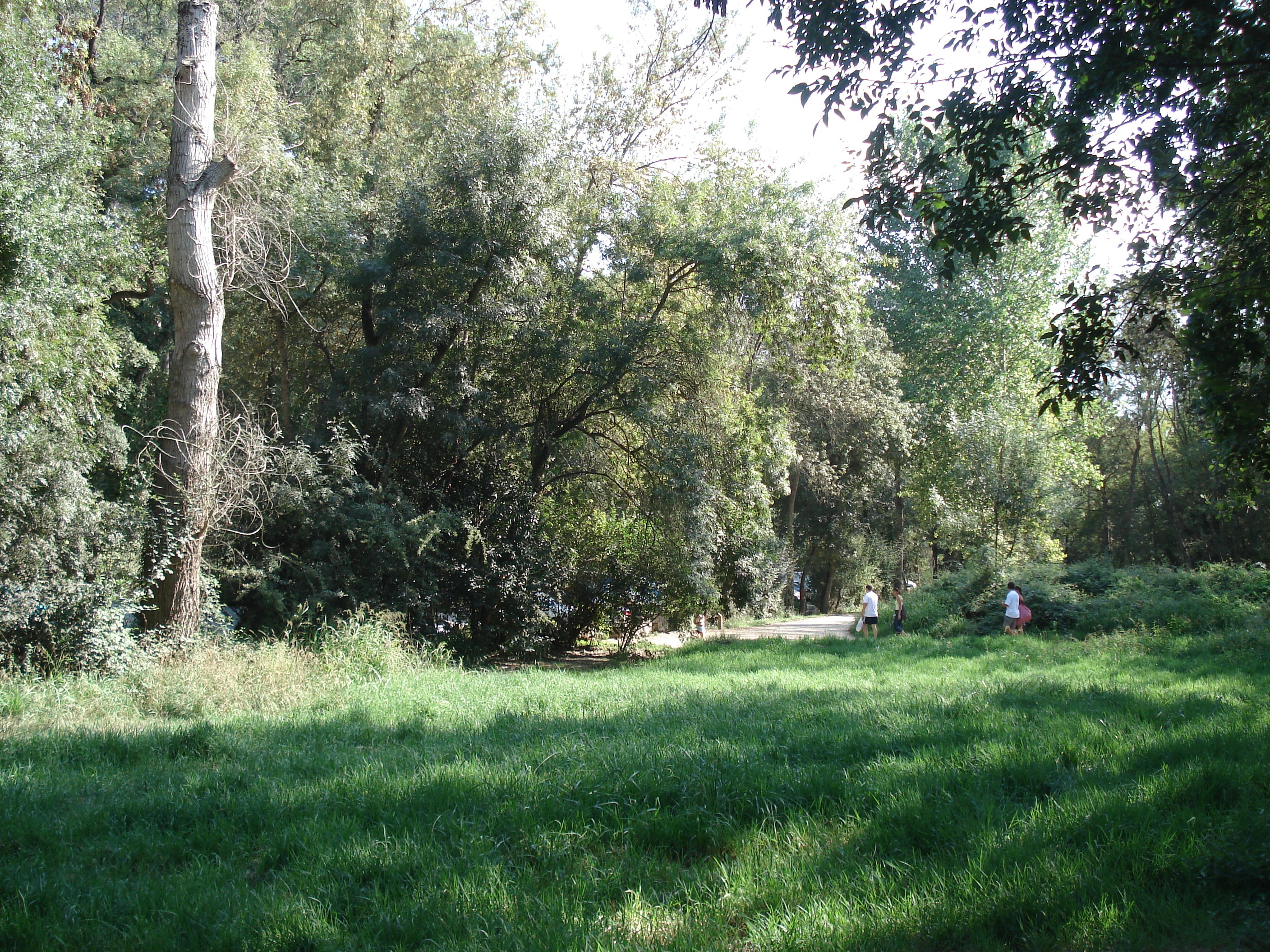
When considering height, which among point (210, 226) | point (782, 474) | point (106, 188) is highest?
point (106, 188)

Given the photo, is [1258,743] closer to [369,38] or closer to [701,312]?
[701,312]

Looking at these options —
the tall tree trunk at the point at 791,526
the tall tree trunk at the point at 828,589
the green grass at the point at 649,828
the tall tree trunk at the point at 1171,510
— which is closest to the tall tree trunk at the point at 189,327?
the green grass at the point at 649,828

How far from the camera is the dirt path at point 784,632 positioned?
20984 millimetres

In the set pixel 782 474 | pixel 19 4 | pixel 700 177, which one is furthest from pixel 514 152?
pixel 782 474

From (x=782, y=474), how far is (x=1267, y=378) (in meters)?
14.5

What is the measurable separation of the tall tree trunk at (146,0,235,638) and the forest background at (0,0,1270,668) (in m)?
0.31

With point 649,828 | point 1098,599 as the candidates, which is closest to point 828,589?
point 1098,599

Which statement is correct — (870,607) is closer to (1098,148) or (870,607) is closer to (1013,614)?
(1013,614)

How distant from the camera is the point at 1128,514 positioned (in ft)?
123

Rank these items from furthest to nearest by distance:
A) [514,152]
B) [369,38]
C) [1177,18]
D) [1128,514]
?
1. [1128,514]
2. [369,38]
3. [514,152]
4. [1177,18]

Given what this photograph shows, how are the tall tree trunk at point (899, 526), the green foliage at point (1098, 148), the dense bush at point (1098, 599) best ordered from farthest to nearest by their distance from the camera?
the tall tree trunk at point (899, 526), the dense bush at point (1098, 599), the green foliage at point (1098, 148)

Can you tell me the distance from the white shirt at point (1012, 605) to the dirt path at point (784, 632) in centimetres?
359

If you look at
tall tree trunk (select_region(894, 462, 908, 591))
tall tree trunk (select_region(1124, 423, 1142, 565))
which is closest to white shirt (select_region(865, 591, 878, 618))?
tall tree trunk (select_region(894, 462, 908, 591))

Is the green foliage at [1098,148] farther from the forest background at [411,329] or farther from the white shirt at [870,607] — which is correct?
the white shirt at [870,607]
